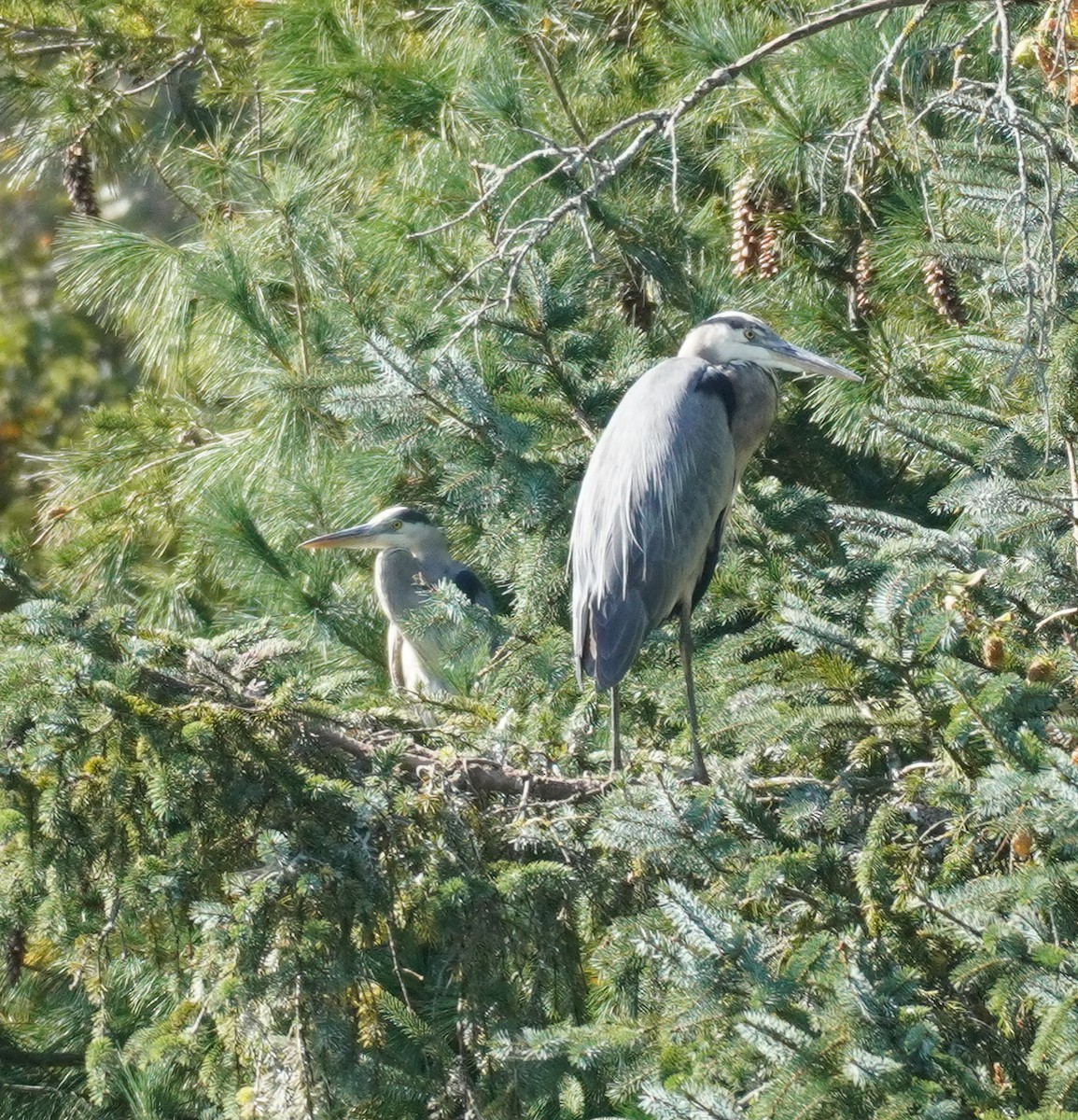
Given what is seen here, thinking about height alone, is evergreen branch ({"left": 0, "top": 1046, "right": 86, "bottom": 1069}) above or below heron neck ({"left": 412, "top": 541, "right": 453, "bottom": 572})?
below

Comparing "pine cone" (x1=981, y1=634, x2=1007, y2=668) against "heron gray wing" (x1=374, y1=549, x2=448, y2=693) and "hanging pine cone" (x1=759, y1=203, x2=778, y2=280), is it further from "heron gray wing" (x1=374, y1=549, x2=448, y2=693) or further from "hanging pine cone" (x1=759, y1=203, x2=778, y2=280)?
"heron gray wing" (x1=374, y1=549, x2=448, y2=693)

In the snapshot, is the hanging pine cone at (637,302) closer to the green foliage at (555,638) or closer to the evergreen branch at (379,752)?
the green foliage at (555,638)

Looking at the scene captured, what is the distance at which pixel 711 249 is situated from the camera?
525 cm

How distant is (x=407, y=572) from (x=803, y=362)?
1988mm

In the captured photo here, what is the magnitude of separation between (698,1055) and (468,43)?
404 cm

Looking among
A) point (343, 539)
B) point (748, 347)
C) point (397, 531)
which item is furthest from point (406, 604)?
point (748, 347)

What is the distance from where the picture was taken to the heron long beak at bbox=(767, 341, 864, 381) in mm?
3984

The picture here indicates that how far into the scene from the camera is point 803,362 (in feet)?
13.3

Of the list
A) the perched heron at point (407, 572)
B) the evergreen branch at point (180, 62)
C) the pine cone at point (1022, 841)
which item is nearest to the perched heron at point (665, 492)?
the pine cone at point (1022, 841)

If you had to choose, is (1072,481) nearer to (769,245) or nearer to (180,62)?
(769,245)

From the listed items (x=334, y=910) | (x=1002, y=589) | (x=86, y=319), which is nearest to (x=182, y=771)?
(x=334, y=910)

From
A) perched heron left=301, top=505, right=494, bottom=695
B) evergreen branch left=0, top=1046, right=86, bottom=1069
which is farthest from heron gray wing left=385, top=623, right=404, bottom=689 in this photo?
evergreen branch left=0, top=1046, right=86, bottom=1069

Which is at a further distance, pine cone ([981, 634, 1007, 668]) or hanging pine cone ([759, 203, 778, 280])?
hanging pine cone ([759, 203, 778, 280])

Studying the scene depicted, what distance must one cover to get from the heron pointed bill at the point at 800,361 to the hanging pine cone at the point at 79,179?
3195mm
